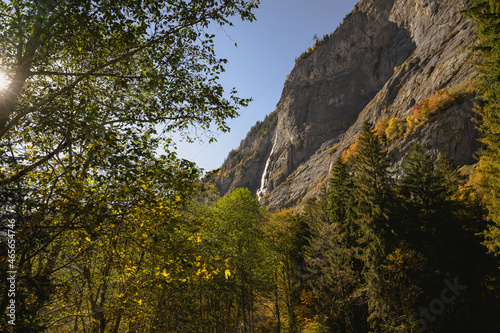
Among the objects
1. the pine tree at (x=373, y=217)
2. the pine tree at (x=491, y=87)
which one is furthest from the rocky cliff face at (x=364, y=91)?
the pine tree at (x=491, y=87)

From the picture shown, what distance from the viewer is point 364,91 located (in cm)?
9362

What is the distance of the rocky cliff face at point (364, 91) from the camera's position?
4831 cm

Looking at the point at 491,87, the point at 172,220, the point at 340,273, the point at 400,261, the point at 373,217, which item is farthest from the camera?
the point at 373,217

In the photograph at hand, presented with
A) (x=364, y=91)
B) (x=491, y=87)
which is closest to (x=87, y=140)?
(x=491, y=87)

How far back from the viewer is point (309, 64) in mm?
111188

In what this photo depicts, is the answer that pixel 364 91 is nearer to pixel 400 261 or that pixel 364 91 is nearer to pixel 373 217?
pixel 373 217

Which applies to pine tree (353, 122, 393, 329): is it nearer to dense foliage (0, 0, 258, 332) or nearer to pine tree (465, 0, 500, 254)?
pine tree (465, 0, 500, 254)

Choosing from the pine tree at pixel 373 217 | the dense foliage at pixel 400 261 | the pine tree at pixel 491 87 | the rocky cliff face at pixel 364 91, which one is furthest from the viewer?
the rocky cliff face at pixel 364 91

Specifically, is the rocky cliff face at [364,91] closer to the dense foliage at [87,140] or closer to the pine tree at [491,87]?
the pine tree at [491,87]

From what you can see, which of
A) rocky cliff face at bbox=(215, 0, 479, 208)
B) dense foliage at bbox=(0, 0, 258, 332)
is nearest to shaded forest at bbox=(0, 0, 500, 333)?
dense foliage at bbox=(0, 0, 258, 332)

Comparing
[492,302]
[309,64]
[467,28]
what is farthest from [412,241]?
[309,64]

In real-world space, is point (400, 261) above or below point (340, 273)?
above

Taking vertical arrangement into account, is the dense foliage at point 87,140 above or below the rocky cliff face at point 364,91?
below

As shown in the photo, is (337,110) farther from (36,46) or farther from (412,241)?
(36,46)
